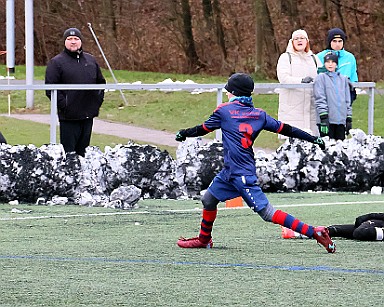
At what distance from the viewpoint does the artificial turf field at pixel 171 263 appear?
7.66 meters

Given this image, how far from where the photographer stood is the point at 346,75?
16891 mm

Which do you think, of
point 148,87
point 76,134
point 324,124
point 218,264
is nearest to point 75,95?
point 76,134

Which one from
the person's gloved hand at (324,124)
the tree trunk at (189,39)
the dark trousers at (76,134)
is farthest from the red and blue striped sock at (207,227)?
the tree trunk at (189,39)

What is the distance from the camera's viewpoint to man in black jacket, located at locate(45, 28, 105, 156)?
1495cm

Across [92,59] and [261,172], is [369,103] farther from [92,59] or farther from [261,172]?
[92,59]

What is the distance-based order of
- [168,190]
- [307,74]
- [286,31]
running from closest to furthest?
[168,190], [307,74], [286,31]

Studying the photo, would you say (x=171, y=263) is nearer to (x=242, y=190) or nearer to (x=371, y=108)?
(x=242, y=190)

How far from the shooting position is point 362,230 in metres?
10.5

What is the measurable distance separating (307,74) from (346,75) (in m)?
0.62

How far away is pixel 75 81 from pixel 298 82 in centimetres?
293

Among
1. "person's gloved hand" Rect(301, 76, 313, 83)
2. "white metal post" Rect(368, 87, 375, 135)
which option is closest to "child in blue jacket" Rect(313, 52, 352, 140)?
"person's gloved hand" Rect(301, 76, 313, 83)

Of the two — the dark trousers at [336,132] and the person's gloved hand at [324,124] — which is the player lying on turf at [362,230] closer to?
the person's gloved hand at [324,124]

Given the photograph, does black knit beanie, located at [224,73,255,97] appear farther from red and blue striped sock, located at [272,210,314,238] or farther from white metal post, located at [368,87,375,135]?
white metal post, located at [368,87,375,135]

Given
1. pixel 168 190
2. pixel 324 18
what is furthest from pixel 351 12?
pixel 168 190
